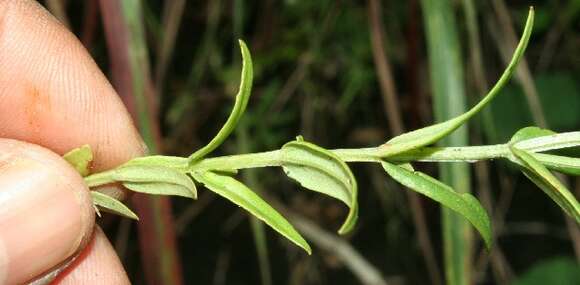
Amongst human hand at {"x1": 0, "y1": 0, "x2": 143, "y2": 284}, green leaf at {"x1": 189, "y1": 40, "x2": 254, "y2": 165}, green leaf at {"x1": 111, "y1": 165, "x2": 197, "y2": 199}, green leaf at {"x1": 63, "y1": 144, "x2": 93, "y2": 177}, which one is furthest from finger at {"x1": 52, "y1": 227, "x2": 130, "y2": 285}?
green leaf at {"x1": 189, "y1": 40, "x2": 254, "y2": 165}

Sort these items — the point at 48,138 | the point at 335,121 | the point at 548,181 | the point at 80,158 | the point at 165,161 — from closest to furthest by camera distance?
1. the point at 548,181
2. the point at 165,161
3. the point at 80,158
4. the point at 48,138
5. the point at 335,121

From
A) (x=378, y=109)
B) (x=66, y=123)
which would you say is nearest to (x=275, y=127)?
(x=378, y=109)

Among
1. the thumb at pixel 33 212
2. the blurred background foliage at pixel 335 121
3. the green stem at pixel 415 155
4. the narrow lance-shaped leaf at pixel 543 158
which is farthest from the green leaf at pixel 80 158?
the blurred background foliage at pixel 335 121

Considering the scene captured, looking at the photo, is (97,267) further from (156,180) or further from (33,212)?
(156,180)

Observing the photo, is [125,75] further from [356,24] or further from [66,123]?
[356,24]

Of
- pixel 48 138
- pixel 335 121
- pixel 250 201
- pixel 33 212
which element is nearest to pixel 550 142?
pixel 250 201

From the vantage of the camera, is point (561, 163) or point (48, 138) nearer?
point (561, 163)
